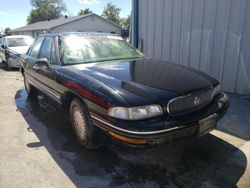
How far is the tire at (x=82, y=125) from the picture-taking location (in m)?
3.12

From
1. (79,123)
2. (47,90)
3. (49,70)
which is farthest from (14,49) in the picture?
(79,123)

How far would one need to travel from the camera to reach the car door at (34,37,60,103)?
3.89m

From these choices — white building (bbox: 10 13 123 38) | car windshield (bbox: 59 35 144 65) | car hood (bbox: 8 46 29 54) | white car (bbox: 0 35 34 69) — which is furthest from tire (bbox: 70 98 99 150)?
white building (bbox: 10 13 123 38)

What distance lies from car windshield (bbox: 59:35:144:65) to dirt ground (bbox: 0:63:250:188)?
124 cm

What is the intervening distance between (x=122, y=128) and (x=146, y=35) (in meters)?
6.08

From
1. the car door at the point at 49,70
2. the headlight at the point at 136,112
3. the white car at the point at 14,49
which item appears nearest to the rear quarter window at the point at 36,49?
the car door at the point at 49,70

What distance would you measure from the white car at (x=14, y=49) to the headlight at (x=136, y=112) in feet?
29.6

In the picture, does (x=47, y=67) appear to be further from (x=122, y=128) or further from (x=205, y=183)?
(x=205, y=183)

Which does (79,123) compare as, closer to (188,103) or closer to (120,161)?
(120,161)

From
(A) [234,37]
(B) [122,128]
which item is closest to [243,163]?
(B) [122,128]

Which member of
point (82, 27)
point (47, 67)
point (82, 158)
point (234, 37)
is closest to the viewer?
point (82, 158)

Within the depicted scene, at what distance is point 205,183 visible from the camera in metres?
2.67

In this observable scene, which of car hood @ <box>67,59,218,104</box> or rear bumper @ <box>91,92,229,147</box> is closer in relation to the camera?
rear bumper @ <box>91,92,229,147</box>

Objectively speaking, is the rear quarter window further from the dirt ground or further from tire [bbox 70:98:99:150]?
tire [bbox 70:98:99:150]
